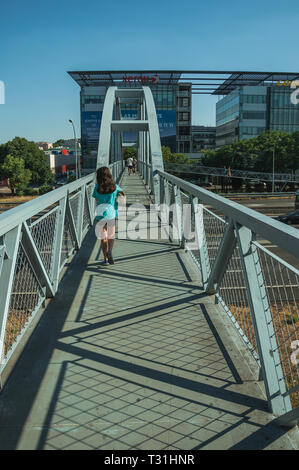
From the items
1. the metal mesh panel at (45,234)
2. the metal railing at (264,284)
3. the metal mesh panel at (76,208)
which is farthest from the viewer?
the metal mesh panel at (76,208)

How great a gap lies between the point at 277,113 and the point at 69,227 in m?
71.7

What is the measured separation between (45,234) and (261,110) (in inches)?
2821

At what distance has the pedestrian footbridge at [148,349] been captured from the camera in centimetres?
204

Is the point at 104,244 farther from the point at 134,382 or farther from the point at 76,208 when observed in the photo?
the point at 134,382

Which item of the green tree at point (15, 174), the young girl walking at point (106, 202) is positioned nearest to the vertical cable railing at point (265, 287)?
the young girl walking at point (106, 202)

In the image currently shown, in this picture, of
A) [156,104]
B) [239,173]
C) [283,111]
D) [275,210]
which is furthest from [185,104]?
[275,210]

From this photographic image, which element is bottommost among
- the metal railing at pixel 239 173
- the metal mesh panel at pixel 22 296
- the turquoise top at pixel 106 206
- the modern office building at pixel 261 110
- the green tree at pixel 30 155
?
the metal mesh panel at pixel 22 296

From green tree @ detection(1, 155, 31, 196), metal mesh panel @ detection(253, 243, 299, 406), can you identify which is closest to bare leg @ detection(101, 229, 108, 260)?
metal mesh panel @ detection(253, 243, 299, 406)

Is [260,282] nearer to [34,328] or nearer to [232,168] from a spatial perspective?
[34,328]

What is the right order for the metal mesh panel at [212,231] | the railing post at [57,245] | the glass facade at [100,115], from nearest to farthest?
the metal mesh panel at [212,231]
the railing post at [57,245]
the glass facade at [100,115]

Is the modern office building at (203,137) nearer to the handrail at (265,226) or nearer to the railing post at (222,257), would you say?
the railing post at (222,257)

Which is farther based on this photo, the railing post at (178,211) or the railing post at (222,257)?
the railing post at (178,211)

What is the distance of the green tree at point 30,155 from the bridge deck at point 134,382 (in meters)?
73.3

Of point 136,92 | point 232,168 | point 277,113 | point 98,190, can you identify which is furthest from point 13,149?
point 98,190
